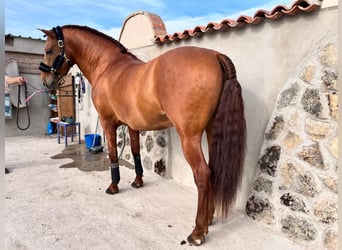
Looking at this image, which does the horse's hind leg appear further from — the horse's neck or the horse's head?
the horse's head

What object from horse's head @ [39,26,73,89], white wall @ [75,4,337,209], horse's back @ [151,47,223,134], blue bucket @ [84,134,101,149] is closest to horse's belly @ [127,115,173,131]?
horse's back @ [151,47,223,134]

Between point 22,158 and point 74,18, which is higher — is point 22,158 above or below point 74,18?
below

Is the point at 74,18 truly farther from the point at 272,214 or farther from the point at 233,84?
the point at 272,214

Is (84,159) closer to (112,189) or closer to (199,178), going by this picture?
(112,189)

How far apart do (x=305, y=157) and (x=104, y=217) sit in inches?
69.3

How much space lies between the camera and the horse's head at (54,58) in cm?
282

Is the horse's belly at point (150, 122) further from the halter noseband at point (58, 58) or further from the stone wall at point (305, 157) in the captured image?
the halter noseband at point (58, 58)

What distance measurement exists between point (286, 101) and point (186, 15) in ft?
7.43

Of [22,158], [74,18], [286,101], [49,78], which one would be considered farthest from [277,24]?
[22,158]

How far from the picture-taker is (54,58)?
2.88 m

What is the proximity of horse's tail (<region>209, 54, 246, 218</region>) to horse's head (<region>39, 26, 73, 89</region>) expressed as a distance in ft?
6.40

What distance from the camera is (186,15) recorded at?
141 inches

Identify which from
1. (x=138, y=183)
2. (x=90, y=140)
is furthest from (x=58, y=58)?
(x=90, y=140)

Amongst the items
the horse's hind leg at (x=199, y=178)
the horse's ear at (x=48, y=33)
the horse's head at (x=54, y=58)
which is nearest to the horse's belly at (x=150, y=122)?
the horse's hind leg at (x=199, y=178)
